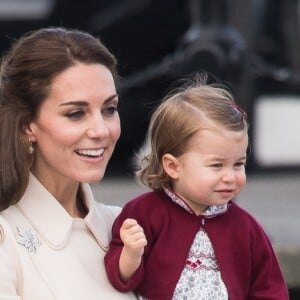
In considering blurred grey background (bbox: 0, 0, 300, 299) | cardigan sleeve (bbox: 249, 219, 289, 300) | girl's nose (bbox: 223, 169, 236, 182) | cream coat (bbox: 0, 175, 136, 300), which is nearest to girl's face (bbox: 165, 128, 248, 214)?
girl's nose (bbox: 223, 169, 236, 182)

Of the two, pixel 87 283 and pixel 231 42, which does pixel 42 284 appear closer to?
pixel 87 283

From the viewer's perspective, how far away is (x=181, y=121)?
2912 millimetres

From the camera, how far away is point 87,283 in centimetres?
279

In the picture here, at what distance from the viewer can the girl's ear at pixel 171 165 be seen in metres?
2.92

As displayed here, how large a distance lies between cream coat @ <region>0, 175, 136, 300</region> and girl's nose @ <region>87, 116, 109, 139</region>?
0.20 metres

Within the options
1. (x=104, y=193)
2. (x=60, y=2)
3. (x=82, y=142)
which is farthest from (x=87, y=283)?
(x=60, y=2)

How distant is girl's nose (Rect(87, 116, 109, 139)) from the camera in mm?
2785

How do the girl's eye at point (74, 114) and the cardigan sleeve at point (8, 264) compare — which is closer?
the cardigan sleeve at point (8, 264)

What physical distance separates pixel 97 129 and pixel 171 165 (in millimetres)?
238

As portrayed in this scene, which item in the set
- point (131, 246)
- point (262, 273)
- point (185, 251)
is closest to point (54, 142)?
point (131, 246)

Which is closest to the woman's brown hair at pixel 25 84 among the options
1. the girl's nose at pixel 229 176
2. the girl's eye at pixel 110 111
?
the girl's eye at pixel 110 111

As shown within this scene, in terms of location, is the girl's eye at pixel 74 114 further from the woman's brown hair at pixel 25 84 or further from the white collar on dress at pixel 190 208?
the white collar on dress at pixel 190 208

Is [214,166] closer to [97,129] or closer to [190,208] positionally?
[190,208]

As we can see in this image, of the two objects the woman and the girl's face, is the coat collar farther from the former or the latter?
the girl's face
